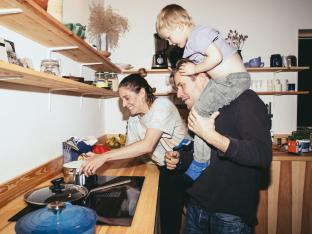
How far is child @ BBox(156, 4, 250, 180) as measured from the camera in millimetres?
1424

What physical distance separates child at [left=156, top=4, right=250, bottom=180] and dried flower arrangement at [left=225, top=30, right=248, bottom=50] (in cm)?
181

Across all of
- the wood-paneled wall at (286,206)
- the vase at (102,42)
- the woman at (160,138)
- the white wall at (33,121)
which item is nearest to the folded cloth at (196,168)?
the woman at (160,138)

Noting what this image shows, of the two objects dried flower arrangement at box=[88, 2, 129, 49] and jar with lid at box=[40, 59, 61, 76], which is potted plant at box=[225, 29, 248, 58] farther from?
jar with lid at box=[40, 59, 61, 76]

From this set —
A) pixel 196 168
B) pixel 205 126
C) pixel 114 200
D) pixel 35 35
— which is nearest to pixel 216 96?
pixel 205 126

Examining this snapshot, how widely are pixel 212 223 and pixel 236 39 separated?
288 cm

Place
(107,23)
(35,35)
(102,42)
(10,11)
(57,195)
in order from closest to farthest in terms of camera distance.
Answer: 1. (10,11)
2. (57,195)
3. (35,35)
4. (102,42)
5. (107,23)

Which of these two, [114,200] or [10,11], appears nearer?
[10,11]

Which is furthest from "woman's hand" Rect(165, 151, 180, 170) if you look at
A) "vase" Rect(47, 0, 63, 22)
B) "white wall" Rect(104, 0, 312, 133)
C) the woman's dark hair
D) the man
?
"white wall" Rect(104, 0, 312, 133)

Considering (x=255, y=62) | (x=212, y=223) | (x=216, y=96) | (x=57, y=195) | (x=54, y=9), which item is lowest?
(x=212, y=223)

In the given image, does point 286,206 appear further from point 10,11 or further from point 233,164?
point 10,11

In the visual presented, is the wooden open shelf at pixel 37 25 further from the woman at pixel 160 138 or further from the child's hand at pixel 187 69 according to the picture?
the child's hand at pixel 187 69

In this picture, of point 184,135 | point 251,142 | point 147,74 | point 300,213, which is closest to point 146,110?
point 184,135

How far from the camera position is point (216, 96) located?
4.58ft

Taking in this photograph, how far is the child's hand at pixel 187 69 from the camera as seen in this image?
1.64 metres
